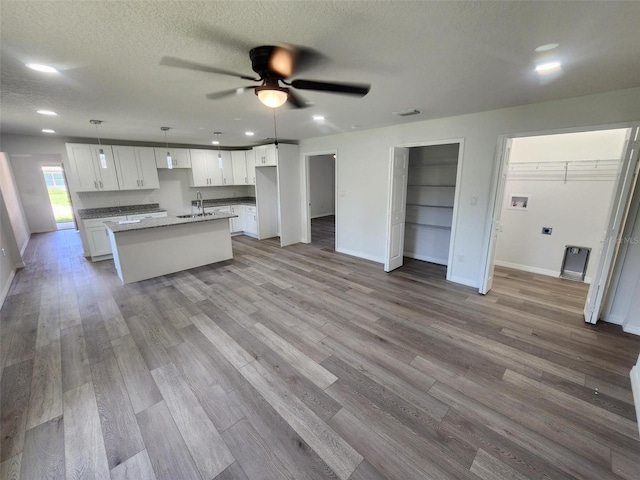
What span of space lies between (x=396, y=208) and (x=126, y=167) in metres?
5.72

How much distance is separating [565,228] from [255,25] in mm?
5170

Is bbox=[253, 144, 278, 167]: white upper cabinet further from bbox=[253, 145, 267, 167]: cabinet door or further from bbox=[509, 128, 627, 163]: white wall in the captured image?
bbox=[509, 128, 627, 163]: white wall

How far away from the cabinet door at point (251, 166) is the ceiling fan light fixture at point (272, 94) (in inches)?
196

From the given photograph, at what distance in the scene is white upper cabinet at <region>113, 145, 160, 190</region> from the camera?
5.51m

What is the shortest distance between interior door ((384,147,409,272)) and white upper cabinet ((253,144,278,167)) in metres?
2.85

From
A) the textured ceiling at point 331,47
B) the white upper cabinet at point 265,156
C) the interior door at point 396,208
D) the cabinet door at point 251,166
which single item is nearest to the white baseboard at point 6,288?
the textured ceiling at point 331,47

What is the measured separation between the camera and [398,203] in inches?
176

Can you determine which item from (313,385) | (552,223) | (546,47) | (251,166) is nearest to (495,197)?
(552,223)

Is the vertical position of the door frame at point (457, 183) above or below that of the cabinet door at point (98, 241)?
above

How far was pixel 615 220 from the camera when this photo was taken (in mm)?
2729

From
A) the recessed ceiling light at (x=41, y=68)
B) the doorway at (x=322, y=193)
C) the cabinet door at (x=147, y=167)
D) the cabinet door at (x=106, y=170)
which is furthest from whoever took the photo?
the doorway at (x=322, y=193)

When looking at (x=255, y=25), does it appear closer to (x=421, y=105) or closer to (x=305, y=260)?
(x=421, y=105)

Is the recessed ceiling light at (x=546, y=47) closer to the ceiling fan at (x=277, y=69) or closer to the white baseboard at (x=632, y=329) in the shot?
the ceiling fan at (x=277, y=69)

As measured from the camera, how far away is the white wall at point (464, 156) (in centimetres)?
274
